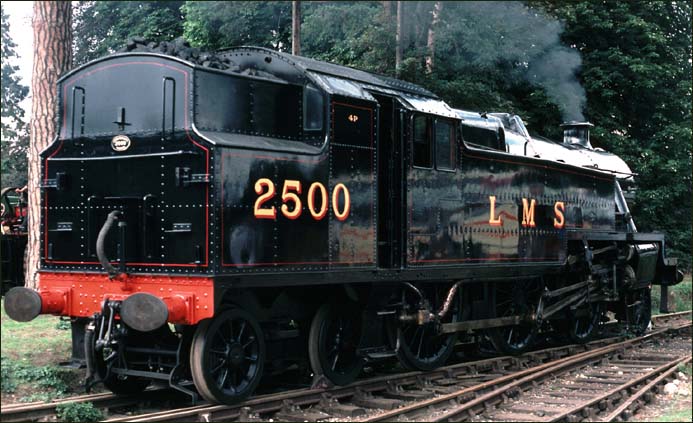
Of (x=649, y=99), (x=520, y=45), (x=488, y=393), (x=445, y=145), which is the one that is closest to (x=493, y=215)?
(x=445, y=145)

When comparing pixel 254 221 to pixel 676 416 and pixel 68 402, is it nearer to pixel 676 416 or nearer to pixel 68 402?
pixel 68 402

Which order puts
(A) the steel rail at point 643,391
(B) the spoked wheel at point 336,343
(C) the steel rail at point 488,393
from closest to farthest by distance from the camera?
1. (C) the steel rail at point 488,393
2. (A) the steel rail at point 643,391
3. (B) the spoked wheel at point 336,343

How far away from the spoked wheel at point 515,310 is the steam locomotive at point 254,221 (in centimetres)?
116

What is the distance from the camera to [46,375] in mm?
8492

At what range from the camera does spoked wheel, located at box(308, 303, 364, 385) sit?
8.71 metres

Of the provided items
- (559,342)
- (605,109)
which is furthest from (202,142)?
(605,109)

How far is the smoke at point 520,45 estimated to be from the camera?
11109 mm

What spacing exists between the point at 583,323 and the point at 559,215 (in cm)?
247

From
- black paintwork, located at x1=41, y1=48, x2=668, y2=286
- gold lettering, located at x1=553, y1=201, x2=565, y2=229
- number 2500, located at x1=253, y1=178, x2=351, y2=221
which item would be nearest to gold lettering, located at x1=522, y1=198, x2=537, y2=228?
gold lettering, located at x1=553, y1=201, x2=565, y2=229

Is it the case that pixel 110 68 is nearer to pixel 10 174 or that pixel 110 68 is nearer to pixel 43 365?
Answer: pixel 43 365

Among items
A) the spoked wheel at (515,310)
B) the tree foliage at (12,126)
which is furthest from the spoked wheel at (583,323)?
the tree foliage at (12,126)

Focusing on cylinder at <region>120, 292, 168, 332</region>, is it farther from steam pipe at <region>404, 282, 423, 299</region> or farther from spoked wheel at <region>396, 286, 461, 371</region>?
spoked wheel at <region>396, 286, 461, 371</region>

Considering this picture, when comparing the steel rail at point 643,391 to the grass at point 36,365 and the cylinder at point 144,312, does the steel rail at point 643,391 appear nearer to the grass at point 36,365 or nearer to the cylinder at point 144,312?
the cylinder at point 144,312

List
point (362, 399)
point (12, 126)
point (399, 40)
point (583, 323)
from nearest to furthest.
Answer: point (362, 399) < point (399, 40) < point (583, 323) < point (12, 126)
